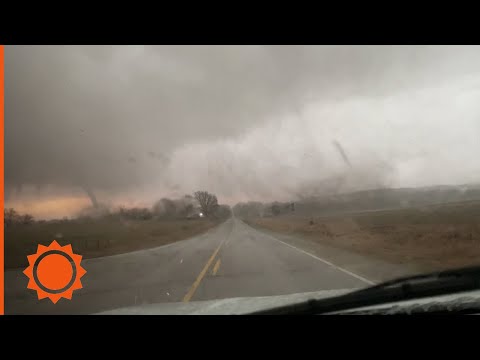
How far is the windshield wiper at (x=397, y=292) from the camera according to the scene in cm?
326

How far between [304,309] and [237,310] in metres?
0.71

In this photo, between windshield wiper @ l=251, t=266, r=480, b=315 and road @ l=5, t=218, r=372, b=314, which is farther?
road @ l=5, t=218, r=372, b=314

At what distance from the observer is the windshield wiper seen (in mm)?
3264

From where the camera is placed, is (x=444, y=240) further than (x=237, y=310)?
Yes

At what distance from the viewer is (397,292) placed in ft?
11.5

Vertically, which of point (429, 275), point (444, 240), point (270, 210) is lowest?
point (444, 240)

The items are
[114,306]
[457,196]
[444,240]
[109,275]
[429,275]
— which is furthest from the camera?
[457,196]

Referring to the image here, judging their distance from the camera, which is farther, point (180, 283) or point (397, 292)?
point (180, 283)

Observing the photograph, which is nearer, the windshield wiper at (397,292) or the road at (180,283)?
the windshield wiper at (397,292)
